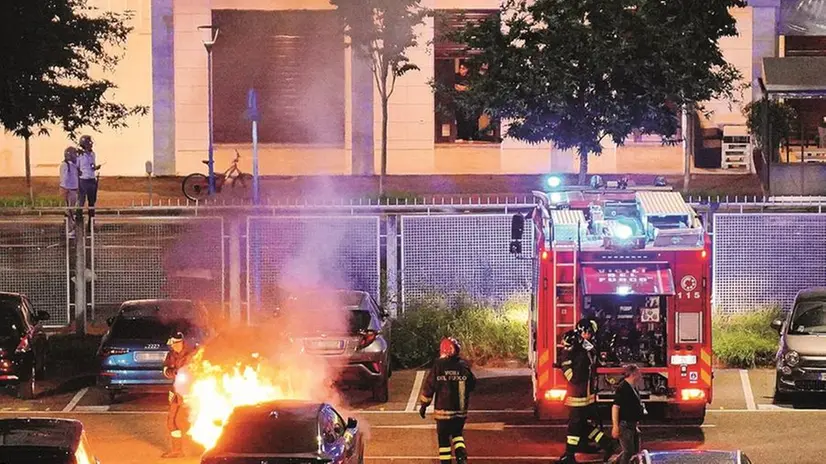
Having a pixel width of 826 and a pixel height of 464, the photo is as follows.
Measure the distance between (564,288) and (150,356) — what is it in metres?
5.83

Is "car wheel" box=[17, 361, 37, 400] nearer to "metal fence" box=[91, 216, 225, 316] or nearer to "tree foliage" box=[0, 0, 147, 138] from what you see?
"metal fence" box=[91, 216, 225, 316]

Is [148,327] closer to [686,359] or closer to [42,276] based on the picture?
[42,276]

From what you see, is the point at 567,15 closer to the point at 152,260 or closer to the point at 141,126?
the point at 152,260

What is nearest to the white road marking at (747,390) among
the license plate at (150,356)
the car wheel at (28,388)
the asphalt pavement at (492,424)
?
the asphalt pavement at (492,424)

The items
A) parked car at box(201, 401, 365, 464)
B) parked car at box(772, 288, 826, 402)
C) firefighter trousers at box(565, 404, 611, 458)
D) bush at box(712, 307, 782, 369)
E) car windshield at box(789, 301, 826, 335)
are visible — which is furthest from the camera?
bush at box(712, 307, 782, 369)

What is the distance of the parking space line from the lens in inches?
760

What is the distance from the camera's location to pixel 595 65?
2614 centimetres

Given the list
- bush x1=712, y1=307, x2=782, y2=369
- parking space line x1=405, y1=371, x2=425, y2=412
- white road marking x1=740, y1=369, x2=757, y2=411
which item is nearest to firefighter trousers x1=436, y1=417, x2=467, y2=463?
parking space line x1=405, y1=371, x2=425, y2=412

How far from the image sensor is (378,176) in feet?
140

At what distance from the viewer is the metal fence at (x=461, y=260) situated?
23047mm

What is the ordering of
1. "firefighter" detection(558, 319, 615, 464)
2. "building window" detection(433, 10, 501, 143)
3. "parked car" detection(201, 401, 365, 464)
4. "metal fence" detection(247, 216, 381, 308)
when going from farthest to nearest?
"building window" detection(433, 10, 501, 143), "metal fence" detection(247, 216, 381, 308), "firefighter" detection(558, 319, 615, 464), "parked car" detection(201, 401, 365, 464)

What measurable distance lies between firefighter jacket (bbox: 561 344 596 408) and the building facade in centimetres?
2736

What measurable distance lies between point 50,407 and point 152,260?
14.9ft

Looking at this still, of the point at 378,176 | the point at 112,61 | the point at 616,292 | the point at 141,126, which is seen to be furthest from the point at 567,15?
the point at 141,126
